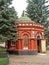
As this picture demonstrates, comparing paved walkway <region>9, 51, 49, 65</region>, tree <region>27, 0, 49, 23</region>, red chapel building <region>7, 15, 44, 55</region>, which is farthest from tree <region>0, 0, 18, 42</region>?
tree <region>27, 0, 49, 23</region>

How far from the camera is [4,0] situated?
23.1 m

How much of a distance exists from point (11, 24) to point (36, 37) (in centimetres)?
842

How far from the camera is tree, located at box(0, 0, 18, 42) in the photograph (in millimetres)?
23938

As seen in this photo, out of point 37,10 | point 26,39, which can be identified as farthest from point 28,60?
point 37,10

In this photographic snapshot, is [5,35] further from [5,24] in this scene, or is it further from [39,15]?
[39,15]

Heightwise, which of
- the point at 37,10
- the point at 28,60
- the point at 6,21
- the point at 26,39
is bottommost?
the point at 28,60

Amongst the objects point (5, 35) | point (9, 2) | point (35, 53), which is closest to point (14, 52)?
point (35, 53)

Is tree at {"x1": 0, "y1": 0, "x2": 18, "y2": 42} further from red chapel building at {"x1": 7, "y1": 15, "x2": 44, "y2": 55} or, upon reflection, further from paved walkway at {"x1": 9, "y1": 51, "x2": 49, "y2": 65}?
red chapel building at {"x1": 7, "y1": 15, "x2": 44, "y2": 55}

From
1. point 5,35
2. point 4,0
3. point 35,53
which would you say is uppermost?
point 4,0

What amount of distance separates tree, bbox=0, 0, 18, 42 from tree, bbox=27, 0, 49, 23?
23665 mm

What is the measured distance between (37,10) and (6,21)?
997 inches

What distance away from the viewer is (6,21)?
24594 mm

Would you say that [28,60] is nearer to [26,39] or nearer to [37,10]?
[26,39]

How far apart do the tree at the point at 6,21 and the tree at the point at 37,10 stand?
23.7 meters
